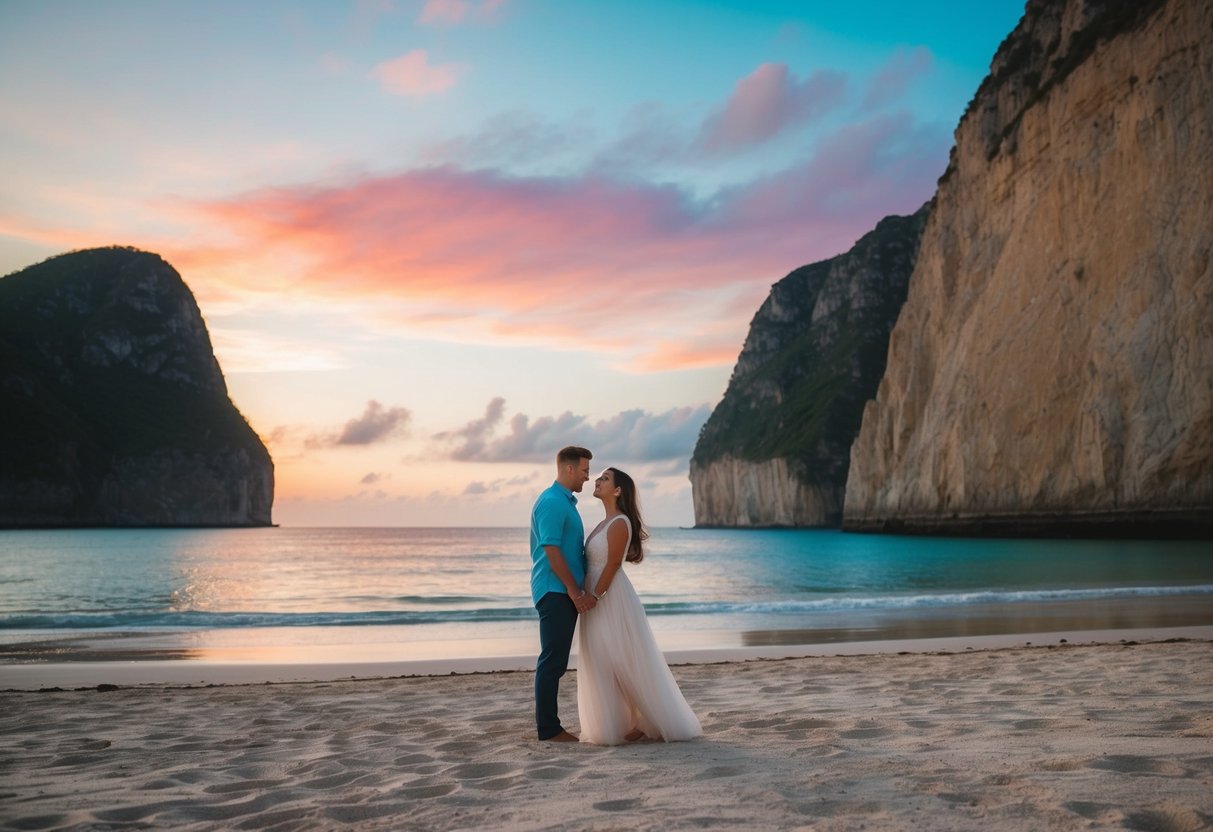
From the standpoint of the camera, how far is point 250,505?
152 m

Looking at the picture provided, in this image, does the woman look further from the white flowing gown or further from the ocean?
the ocean

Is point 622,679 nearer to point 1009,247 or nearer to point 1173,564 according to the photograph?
point 1173,564

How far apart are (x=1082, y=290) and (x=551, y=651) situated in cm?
4867

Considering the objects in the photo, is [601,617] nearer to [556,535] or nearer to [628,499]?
[556,535]

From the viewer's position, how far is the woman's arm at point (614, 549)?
5.69 metres

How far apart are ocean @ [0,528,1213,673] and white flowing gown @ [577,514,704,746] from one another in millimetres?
7561

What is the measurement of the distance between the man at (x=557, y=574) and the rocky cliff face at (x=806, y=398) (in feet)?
385

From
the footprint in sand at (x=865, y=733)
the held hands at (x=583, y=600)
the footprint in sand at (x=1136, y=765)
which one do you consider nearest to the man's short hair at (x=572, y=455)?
the held hands at (x=583, y=600)

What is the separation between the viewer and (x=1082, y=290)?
4666cm

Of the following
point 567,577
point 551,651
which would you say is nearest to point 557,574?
point 567,577

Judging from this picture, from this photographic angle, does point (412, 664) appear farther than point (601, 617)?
Yes

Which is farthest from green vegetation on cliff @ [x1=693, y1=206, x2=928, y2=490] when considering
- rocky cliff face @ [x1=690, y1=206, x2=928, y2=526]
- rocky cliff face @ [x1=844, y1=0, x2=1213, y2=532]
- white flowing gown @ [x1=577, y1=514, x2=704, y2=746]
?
white flowing gown @ [x1=577, y1=514, x2=704, y2=746]

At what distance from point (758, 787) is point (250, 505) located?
161 m

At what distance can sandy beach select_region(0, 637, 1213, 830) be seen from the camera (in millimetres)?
3961
